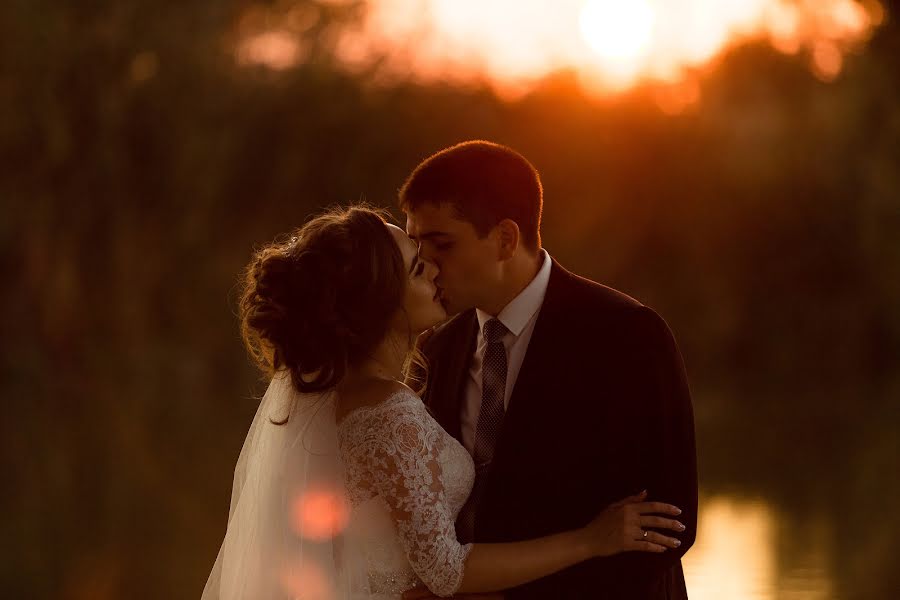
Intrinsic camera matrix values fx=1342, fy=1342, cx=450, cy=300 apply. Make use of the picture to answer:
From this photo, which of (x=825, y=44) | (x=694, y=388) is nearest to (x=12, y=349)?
(x=694, y=388)

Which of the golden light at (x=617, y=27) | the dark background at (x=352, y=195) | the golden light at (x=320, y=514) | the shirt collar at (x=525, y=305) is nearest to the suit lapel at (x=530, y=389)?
the shirt collar at (x=525, y=305)

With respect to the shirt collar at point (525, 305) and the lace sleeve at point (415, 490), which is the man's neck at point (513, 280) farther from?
the lace sleeve at point (415, 490)

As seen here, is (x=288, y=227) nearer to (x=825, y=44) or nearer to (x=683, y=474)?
(x=825, y=44)

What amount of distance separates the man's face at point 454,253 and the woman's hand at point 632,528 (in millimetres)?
654

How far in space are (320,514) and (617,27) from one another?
657 inches

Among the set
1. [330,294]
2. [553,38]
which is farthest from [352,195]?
[330,294]

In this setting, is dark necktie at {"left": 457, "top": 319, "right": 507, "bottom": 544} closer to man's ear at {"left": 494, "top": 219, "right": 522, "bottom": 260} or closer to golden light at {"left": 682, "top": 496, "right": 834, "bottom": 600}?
man's ear at {"left": 494, "top": 219, "right": 522, "bottom": 260}

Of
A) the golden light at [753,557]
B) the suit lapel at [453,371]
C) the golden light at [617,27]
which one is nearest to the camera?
the suit lapel at [453,371]

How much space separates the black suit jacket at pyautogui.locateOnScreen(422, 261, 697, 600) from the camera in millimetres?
3121

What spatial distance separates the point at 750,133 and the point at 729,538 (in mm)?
10609

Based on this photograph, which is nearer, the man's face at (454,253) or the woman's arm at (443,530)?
the woman's arm at (443,530)

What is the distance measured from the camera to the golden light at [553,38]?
57.5 ft

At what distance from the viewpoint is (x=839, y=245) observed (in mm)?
17344

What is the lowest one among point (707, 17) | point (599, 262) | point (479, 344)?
point (479, 344)
